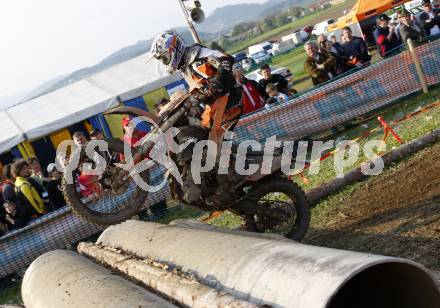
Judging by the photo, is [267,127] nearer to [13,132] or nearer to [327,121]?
[327,121]

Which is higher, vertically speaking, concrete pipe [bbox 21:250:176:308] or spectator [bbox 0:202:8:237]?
concrete pipe [bbox 21:250:176:308]

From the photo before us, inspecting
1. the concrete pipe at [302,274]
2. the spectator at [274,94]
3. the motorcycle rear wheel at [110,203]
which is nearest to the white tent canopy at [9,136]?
the spectator at [274,94]

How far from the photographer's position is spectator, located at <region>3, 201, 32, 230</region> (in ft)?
34.7

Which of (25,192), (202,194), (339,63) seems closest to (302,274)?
(202,194)

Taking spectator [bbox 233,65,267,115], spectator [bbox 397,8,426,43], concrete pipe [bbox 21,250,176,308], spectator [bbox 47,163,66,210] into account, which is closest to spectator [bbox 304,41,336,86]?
spectator [bbox 233,65,267,115]

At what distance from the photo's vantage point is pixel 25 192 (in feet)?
34.8

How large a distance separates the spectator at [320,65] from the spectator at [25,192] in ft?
21.9

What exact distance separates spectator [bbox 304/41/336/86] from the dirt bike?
6.93 meters

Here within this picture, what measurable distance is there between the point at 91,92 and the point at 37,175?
707 centimetres

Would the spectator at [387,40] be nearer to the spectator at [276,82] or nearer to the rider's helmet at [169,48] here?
the spectator at [276,82]

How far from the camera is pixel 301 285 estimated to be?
126 inches

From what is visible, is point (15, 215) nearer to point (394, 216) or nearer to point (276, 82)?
point (276, 82)

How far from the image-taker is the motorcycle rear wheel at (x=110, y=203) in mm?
6293

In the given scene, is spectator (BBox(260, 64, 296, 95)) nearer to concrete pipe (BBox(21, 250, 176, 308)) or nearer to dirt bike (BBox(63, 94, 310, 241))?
dirt bike (BBox(63, 94, 310, 241))
